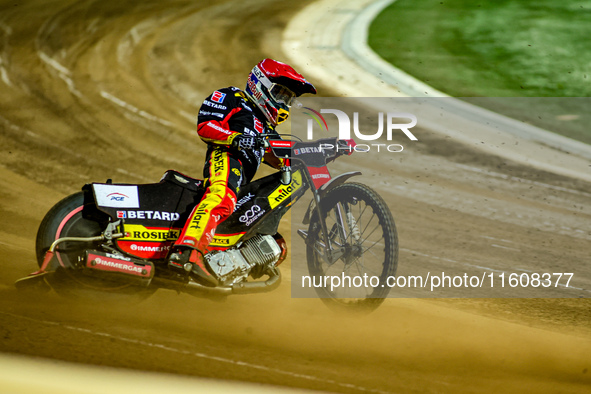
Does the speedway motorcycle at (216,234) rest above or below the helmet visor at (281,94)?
below

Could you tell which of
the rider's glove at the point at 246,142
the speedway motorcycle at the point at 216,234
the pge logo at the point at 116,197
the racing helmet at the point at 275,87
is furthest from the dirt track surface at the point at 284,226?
the racing helmet at the point at 275,87

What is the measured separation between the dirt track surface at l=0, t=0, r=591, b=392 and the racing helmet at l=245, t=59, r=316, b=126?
6.59 ft

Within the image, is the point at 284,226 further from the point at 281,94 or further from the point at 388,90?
the point at 388,90

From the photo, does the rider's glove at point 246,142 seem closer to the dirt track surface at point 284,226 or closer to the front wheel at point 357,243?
the front wheel at point 357,243

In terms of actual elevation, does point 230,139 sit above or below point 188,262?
above

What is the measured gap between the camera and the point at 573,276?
24.8 ft

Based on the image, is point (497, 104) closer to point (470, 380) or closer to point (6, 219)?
point (470, 380)

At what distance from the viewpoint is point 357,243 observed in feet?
18.2

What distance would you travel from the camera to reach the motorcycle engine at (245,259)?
211 inches

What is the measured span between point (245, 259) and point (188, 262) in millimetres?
569

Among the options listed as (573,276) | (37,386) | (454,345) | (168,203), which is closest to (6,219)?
(168,203)

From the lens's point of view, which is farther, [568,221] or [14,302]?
[568,221]

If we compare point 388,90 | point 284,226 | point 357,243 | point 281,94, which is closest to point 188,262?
point 357,243

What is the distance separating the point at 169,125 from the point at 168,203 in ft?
17.7
